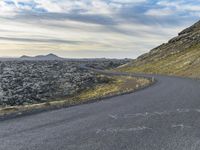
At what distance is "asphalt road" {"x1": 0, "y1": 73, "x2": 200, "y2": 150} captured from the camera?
12758mm

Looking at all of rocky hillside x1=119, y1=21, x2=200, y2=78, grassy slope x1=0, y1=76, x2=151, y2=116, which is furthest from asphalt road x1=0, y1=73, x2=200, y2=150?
rocky hillside x1=119, y1=21, x2=200, y2=78

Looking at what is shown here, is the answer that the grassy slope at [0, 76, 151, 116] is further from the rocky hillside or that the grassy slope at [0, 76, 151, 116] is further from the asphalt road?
the rocky hillside

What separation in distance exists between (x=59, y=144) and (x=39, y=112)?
8.94 metres

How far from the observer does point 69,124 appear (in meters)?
16.8

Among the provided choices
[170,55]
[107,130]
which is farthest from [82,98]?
[170,55]

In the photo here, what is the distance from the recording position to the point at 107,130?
15.3 metres

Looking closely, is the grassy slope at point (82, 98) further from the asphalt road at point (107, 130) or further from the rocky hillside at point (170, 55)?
the rocky hillside at point (170, 55)

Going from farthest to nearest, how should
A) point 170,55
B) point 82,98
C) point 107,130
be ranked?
point 170,55
point 82,98
point 107,130

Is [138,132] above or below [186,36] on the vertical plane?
below

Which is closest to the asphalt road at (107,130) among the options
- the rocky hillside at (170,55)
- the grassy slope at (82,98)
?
the grassy slope at (82,98)

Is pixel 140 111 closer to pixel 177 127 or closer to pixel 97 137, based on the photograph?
pixel 177 127

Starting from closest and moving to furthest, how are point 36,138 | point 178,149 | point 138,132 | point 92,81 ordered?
point 178,149 → point 36,138 → point 138,132 → point 92,81

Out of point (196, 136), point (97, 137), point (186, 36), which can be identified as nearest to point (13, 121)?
point (97, 137)

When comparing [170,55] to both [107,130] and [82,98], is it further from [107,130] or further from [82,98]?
[107,130]
